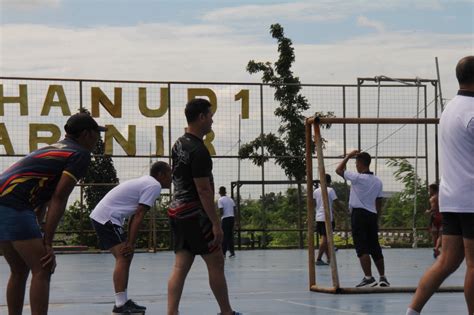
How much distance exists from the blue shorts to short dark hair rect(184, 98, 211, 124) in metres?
1.99

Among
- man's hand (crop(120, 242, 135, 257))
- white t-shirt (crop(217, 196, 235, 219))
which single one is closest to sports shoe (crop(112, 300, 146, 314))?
man's hand (crop(120, 242, 135, 257))

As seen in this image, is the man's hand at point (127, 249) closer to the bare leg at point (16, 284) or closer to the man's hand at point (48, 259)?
the bare leg at point (16, 284)

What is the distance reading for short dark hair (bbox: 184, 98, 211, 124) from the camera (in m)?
9.40

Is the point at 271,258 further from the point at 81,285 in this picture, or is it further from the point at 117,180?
the point at 81,285

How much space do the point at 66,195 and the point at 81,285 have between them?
28.7 feet

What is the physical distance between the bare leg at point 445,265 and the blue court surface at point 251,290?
8.85ft

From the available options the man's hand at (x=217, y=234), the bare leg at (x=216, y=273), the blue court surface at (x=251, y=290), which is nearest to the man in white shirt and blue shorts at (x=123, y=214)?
Result: the blue court surface at (x=251, y=290)

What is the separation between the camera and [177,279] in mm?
9359

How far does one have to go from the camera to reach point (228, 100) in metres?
30.4

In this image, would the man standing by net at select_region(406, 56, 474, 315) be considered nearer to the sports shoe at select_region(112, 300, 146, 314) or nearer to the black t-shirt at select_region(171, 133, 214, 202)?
the black t-shirt at select_region(171, 133, 214, 202)

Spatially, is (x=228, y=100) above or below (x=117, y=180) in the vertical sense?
above

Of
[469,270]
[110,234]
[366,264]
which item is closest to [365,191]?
[366,264]

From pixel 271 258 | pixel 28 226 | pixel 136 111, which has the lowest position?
pixel 271 258

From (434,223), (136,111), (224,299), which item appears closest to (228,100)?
(136,111)
